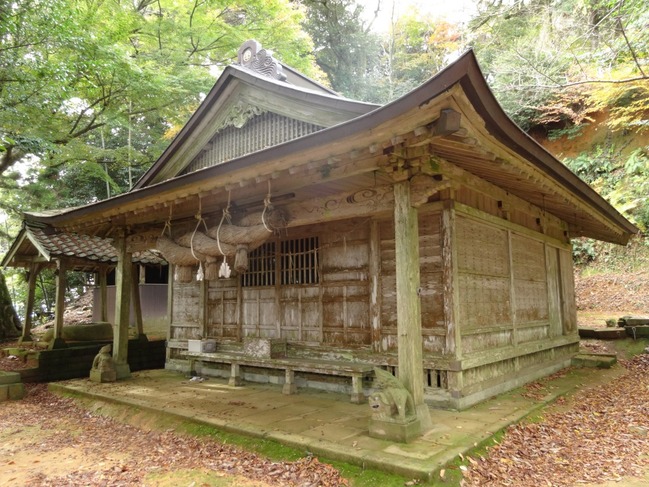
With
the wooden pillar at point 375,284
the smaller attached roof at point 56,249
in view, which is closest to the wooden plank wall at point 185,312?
the smaller attached roof at point 56,249

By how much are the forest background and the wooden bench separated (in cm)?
483

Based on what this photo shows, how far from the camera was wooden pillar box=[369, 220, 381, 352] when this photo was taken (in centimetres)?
623

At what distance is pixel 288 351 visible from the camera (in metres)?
7.25

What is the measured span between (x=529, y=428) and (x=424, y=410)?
1.41 meters

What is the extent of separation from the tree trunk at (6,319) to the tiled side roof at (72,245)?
5.05 m

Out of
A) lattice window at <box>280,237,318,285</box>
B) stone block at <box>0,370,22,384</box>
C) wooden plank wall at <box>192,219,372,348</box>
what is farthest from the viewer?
stone block at <box>0,370,22,384</box>

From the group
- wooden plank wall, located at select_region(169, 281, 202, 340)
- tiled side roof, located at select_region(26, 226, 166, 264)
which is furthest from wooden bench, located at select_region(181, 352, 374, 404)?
tiled side roof, located at select_region(26, 226, 166, 264)

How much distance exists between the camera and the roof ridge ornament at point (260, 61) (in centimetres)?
794

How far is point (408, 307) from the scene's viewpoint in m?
4.45

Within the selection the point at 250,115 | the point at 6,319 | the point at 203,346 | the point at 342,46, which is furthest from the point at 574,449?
the point at 342,46

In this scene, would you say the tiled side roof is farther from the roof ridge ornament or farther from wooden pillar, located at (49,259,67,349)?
the roof ridge ornament

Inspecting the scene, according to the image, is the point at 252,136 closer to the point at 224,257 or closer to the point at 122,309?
the point at 224,257

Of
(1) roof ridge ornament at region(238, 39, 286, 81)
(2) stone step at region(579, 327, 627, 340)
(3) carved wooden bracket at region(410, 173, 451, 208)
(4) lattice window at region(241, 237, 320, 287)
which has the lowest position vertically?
(2) stone step at region(579, 327, 627, 340)

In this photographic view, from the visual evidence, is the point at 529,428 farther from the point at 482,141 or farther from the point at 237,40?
the point at 237,40
